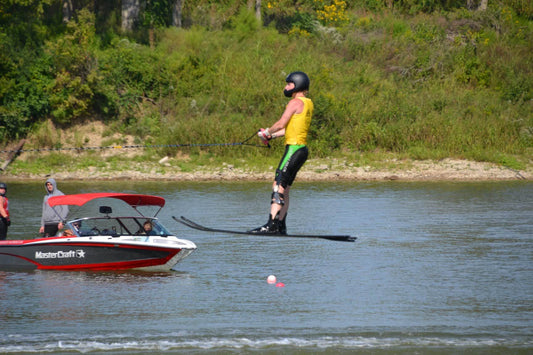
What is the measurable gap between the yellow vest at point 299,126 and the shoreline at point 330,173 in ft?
58.5

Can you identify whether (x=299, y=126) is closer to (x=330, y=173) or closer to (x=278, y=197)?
(x=278, y=197)

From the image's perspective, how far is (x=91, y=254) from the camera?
585 inches

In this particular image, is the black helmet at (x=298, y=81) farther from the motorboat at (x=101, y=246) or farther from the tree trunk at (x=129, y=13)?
the tree trunk at (x=129, y=13)

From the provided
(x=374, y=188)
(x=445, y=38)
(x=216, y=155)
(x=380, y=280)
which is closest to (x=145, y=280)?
(x=380, y=280)

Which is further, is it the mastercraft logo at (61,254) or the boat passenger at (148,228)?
Result: the boat passenger at (148,228)

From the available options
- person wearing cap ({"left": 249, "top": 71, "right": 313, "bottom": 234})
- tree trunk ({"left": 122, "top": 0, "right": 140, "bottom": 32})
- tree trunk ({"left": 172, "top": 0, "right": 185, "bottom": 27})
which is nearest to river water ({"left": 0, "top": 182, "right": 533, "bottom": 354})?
person wearing cap ({"left": 249, "top": 71, "right": 313, "bottom": 234})

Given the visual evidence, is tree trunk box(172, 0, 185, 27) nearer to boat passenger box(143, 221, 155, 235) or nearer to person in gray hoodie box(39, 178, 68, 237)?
person in gray hoodie box(39, 178, 68, 237)

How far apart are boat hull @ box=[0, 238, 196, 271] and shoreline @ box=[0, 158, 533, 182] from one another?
13659mm

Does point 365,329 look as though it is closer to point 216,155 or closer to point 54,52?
point 216,155

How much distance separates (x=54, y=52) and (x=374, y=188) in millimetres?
14778

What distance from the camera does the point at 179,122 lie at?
32.5 metres

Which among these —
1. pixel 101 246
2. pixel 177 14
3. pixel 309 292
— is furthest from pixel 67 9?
pixel 309 292

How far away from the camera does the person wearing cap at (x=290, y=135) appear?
10.5 m

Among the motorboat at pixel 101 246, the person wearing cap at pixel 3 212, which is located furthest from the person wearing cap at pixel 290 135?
the person wearing cap at pixel 3 212
